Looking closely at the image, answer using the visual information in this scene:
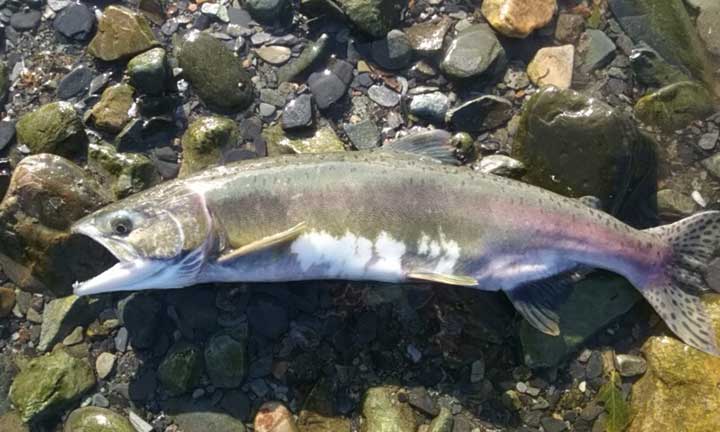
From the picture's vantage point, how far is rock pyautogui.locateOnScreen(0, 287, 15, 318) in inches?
235

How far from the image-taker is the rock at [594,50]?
6.64 meters

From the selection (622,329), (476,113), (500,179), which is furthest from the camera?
A: (476,113)

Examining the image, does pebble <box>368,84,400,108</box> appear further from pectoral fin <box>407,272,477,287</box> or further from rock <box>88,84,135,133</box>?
rock <box>88,84,135,133</box>

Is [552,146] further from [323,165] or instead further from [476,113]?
[323,165]

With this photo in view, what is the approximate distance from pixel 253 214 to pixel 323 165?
746 millimetres

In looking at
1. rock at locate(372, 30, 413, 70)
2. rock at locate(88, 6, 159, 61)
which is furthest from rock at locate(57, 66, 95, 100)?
rock at locate(372, 30, 413, 70)

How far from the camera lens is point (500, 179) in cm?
563

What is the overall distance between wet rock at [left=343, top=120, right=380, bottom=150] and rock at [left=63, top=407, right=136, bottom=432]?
344 cm

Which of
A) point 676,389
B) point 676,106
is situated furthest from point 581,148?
point 676,389

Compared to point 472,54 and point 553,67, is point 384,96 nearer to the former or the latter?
point 472,54

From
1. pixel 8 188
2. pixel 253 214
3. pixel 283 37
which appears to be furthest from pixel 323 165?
pixel 8 188

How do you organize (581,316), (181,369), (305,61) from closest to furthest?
1. (181,369)
2. (581,316)
3. (305,61)

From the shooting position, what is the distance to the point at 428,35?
6695 mm

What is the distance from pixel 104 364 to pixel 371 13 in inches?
174
